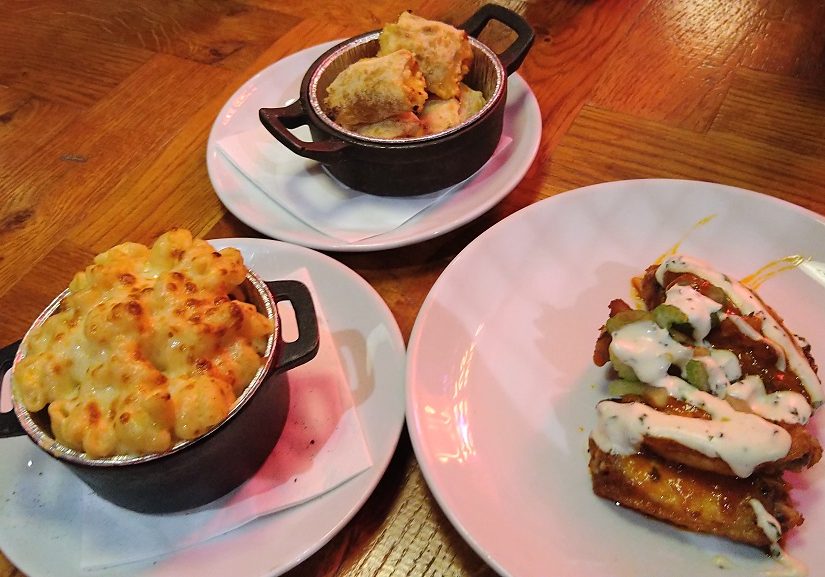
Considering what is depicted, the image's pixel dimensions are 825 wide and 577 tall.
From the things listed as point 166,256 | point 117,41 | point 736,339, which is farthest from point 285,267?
point 117,41

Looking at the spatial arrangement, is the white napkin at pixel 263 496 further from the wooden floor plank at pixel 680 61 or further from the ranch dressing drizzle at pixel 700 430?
the wooden floor plank at pixel 680 61

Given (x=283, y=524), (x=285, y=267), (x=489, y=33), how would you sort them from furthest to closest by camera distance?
(x=489, y=33), (x=285, y=267), (x=283, y=524)

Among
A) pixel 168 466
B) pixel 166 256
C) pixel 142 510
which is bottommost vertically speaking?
pixel 142 510

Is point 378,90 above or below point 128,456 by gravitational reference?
above

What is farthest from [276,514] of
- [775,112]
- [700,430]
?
[775,112]

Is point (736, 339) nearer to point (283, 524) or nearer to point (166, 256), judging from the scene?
point (283, 524)

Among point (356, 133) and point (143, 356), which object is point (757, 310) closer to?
point (356, 133)

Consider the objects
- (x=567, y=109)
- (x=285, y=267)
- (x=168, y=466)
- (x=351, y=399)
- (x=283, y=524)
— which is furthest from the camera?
(x=567, y=109)
